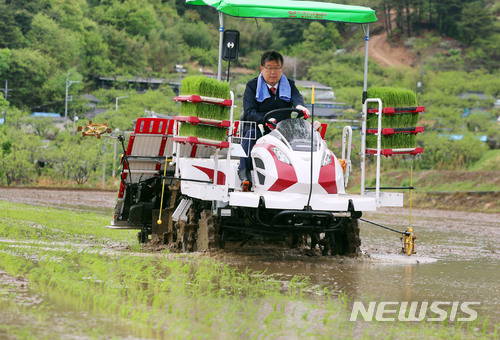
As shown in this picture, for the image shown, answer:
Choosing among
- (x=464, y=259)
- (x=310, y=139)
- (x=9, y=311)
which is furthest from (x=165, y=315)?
(x=464, y=259)

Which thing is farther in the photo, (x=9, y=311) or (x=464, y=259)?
(x=464, y=259)

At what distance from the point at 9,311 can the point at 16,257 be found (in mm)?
3227

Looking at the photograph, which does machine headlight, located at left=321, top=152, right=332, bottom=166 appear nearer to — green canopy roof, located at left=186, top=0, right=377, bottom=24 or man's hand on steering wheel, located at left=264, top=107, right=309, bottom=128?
man's hand on steering wheel, located at left=264, top=107, right=309, bottom=128

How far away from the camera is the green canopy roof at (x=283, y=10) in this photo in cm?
1091

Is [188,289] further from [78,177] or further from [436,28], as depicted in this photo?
[436,28]

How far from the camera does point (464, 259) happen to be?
463 inches

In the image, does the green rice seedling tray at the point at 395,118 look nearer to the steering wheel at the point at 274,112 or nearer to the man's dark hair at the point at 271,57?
the steering wheel at the point at 274,112

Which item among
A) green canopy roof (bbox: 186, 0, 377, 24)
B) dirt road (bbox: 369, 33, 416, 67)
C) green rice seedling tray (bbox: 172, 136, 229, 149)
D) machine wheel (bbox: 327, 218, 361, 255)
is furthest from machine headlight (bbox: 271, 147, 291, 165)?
dirt road (bbox: 369, 33, 416, 67)

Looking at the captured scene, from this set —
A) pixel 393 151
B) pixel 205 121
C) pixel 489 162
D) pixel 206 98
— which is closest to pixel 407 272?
pixel 393 151

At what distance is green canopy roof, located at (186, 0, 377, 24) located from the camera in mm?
10906

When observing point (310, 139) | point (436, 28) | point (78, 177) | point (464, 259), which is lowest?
point (78, 177)

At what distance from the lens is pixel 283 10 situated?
11000mm

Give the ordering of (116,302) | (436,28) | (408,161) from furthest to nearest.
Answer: (436,28)
(408,161)
(116,302)

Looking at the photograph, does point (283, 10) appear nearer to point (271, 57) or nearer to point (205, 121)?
point (271, 57)
